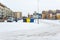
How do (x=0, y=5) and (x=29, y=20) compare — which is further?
(x=0, y=5)

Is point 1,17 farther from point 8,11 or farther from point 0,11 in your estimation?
point 8,11

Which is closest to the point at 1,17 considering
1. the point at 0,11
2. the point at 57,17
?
the point at 0,11

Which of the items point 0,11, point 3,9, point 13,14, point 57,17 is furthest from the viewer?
point 57,17

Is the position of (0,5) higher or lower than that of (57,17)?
higher

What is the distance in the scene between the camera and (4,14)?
3036cm

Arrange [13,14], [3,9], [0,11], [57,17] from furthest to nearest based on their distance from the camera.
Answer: [57,17] < [13,14] < [3,9] < [0,11]

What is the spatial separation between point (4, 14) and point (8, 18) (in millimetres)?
1407

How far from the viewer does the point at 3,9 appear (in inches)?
1226

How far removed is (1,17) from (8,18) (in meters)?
2.24

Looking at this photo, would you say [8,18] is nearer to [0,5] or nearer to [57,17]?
[0,5]

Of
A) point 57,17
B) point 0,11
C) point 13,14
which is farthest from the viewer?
point 57,17

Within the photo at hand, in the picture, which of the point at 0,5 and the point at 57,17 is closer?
the point at 0,5

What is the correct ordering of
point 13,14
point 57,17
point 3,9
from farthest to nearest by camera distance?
1. point 57,17
2. point 13,14
3. point 3,9

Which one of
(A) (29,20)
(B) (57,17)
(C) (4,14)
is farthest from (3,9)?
(B) (57,17)
